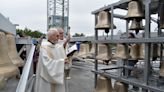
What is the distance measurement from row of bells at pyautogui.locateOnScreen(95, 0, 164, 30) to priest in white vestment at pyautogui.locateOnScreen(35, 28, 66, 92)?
877 mm

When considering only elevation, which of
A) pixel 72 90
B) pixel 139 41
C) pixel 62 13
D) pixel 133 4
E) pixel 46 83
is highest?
pixel 62 13

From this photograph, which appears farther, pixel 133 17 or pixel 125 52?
pixel 125 52

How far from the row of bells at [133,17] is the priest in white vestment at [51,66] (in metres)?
0.88

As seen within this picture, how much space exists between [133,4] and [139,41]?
621 mm

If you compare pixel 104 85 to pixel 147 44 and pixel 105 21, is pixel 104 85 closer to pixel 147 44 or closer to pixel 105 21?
pixel 105 21

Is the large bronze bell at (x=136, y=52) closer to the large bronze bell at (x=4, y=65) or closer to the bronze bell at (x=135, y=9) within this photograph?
the bronze bell at (x=135, y=9)

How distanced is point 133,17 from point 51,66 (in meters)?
1.50

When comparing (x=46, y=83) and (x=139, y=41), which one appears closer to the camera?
(x=139, y=41)

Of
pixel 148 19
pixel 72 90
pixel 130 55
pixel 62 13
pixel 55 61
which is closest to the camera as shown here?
pixel 148 19

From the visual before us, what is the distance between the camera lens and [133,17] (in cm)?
439

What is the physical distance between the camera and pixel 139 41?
402 cm

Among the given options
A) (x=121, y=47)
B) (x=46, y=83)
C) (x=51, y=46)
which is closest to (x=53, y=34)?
(x=51, y=46)

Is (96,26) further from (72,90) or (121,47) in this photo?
(72,90)

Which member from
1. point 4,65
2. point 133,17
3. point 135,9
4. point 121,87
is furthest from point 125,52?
point 4,65
